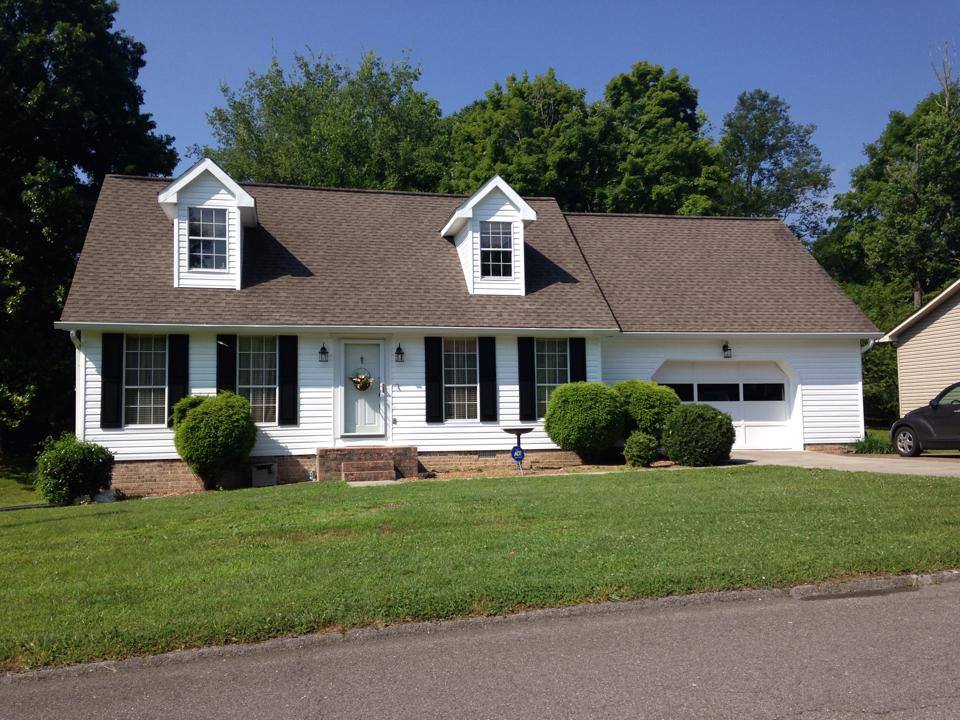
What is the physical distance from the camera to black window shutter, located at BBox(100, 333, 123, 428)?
51.8 feet

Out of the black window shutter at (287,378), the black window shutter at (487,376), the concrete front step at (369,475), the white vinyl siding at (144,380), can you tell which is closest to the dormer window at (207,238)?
the white vinyl siding at (144,380)

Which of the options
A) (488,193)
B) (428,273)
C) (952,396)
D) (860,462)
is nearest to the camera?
(860,462)

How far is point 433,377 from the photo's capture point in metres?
17.4

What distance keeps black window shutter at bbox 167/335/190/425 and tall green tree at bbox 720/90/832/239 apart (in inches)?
1541

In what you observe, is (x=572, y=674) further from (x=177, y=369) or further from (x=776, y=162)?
(x=776, y=162)

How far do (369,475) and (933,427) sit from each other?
11.9 m

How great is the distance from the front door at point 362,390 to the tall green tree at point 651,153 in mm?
19040

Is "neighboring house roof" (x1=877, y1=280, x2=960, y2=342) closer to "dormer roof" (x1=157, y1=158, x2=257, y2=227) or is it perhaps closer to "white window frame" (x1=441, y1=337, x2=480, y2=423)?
"white window frame" (x1=441, y1=337, x2=480, y2=423)

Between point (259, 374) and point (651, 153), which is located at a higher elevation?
point (651, 153)

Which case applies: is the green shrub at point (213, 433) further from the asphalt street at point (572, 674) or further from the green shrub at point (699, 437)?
the asphalt street at point (572, 674)

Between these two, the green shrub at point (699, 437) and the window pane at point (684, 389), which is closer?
the green shrub at point (699, 437)

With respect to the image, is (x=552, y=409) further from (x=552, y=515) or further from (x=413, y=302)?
(x=552, y=515)

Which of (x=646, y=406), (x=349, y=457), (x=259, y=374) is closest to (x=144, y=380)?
(x=259, y=374)

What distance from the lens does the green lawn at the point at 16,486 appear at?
1859 centimetres
